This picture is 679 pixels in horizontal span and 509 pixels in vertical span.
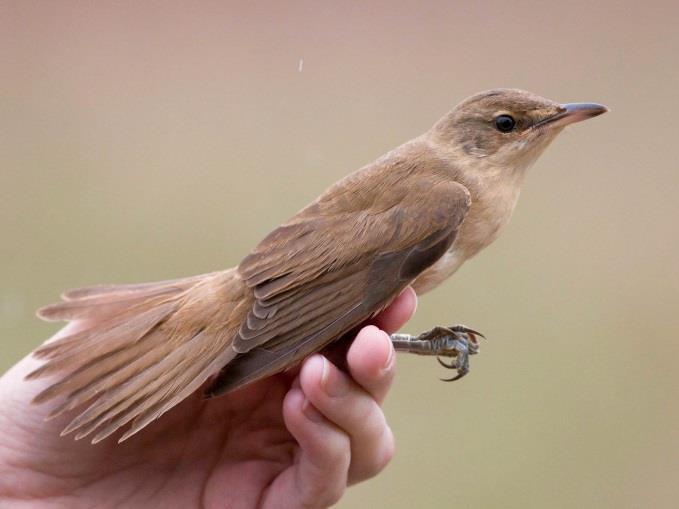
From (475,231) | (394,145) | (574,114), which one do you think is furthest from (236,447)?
(394,145)

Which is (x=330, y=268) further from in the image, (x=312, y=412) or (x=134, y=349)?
(x=134, y=349)

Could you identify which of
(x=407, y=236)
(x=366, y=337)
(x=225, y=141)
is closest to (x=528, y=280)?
(x=225, y=141)

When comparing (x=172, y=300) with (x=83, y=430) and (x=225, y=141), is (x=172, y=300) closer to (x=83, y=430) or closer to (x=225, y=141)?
(x=83, y=430)

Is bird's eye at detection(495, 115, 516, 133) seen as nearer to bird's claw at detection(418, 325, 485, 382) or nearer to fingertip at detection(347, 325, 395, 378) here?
bird's claw at detection(418, 325, 485, 382)

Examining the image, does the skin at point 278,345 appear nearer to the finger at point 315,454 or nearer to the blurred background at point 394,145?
the finger at point 315,454

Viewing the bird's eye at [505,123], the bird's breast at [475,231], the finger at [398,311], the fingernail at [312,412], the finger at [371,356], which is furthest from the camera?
the bird's eye at [505,123]

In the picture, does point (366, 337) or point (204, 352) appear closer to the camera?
point (366, 337)

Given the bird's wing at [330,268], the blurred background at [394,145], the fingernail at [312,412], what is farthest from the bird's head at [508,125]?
the blurred background at [394,145]
